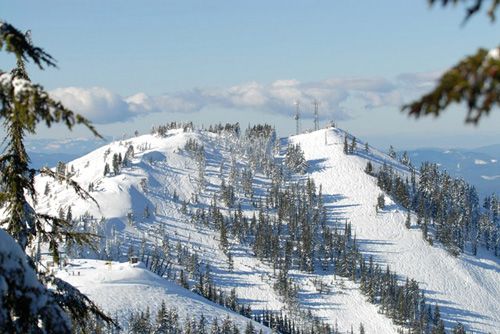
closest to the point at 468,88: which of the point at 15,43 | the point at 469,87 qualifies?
the point at 469,87

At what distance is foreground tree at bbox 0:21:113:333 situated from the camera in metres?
9.77

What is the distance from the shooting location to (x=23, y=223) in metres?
14.9

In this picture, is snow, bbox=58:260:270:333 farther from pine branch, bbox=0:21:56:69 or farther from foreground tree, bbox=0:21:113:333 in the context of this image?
pine branch, bbox=0:21:56:69

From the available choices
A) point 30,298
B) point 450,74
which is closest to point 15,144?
point 30,298

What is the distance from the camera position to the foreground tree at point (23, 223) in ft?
32.1

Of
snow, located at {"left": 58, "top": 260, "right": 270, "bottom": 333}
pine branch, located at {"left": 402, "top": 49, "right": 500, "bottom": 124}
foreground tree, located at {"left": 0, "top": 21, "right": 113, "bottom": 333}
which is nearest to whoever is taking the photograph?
pine branch, located at {"left": 402, "top": 49, "right": 500, "bottom": 124}

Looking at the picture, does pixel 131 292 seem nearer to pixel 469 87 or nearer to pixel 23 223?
pixel 23 223

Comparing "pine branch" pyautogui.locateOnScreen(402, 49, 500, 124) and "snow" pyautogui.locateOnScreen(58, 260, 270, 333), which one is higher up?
"pine branch" pyautogui.locateOnScreen(402, 49, 500, 124)

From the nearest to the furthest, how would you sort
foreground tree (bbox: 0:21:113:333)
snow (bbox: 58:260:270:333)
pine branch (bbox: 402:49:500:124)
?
pine branch (bbox: 402:49:500:124) → foreground tree (bbox: 0:21:113:333) → snow (bbox: 58:260:270:333)

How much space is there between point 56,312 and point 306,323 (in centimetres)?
19580

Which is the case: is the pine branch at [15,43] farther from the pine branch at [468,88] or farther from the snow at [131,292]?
the snow at [131,292]

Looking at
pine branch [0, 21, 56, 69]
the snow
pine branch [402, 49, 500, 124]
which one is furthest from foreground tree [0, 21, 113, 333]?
the snow

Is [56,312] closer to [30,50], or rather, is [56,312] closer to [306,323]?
[30,50]

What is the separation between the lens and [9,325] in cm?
1077
